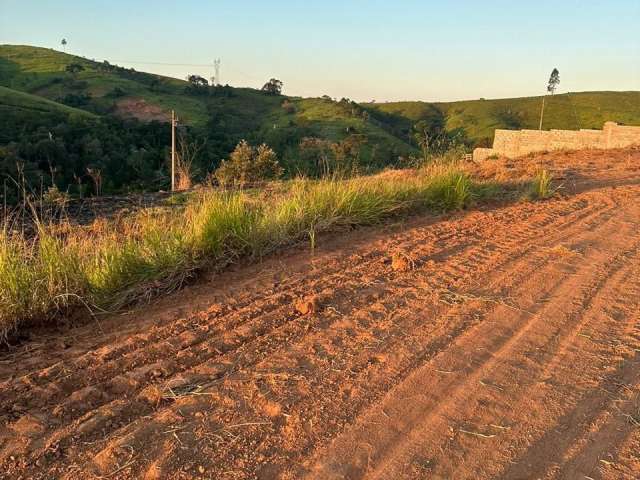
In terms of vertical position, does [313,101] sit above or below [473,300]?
above

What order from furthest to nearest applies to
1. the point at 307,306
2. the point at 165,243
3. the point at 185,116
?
the point at 185,116 → the point at 165,243 → the point at 307,306

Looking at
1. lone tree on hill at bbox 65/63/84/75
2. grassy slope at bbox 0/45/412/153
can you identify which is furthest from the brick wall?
lone tree on hill at bbox 65/63/84/75

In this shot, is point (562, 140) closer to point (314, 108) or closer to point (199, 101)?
point (314, 108)

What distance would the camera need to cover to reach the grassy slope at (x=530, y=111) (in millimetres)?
80250

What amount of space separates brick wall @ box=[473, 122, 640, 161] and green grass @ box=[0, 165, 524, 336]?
16.7 metres

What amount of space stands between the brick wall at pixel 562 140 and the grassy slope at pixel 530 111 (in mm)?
50135

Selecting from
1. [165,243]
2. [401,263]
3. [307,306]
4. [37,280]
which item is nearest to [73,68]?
[165,243]

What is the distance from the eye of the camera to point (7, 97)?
57.9 meters

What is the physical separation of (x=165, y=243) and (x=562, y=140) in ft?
73.9

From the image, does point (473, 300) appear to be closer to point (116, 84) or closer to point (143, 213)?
point (143, 213)

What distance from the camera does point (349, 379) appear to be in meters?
2.69

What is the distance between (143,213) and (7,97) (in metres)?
64.9

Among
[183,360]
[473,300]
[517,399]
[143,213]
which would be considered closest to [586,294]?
[473,300]

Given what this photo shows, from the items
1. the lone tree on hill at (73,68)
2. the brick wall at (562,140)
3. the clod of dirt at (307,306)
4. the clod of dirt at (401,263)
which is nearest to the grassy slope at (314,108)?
the lone tree on hill at (73,68)
